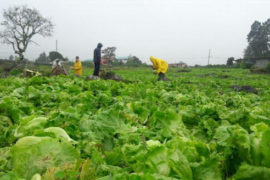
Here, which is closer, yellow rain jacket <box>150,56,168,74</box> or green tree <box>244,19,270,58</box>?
yellow rain jacket <box>150,56,168,74</box>

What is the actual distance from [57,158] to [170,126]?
5.00 ft

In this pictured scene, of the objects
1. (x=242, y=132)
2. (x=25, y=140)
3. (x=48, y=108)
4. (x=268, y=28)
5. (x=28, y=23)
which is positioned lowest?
(x=48, y=108)

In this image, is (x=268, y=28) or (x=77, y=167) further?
(x=268, y=28)

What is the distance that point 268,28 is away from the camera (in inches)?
2414

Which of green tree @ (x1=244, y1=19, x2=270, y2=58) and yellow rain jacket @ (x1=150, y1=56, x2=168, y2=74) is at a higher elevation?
green tree @ (x1=244, y1=19, x2=270, y2=58)

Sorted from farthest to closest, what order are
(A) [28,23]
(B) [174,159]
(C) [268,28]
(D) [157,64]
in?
(C) [268,28], (A) [28,23], (D) [157,64], (B) [174,159]

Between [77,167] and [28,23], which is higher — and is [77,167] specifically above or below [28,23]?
below

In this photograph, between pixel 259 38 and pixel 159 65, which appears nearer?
pixel 159 65

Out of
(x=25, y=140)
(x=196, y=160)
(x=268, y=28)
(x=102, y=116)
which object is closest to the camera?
(x=196, y=160)

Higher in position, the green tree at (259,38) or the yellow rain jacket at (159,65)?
the green tree at (259,38)

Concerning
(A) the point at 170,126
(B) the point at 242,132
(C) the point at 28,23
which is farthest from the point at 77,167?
(C) the point at 28,23

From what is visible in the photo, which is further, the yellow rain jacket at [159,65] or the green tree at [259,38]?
the green tree at [259,38]

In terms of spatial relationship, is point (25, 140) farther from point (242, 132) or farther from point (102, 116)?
point (242, 132)

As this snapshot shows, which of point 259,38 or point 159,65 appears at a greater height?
point 259,38
